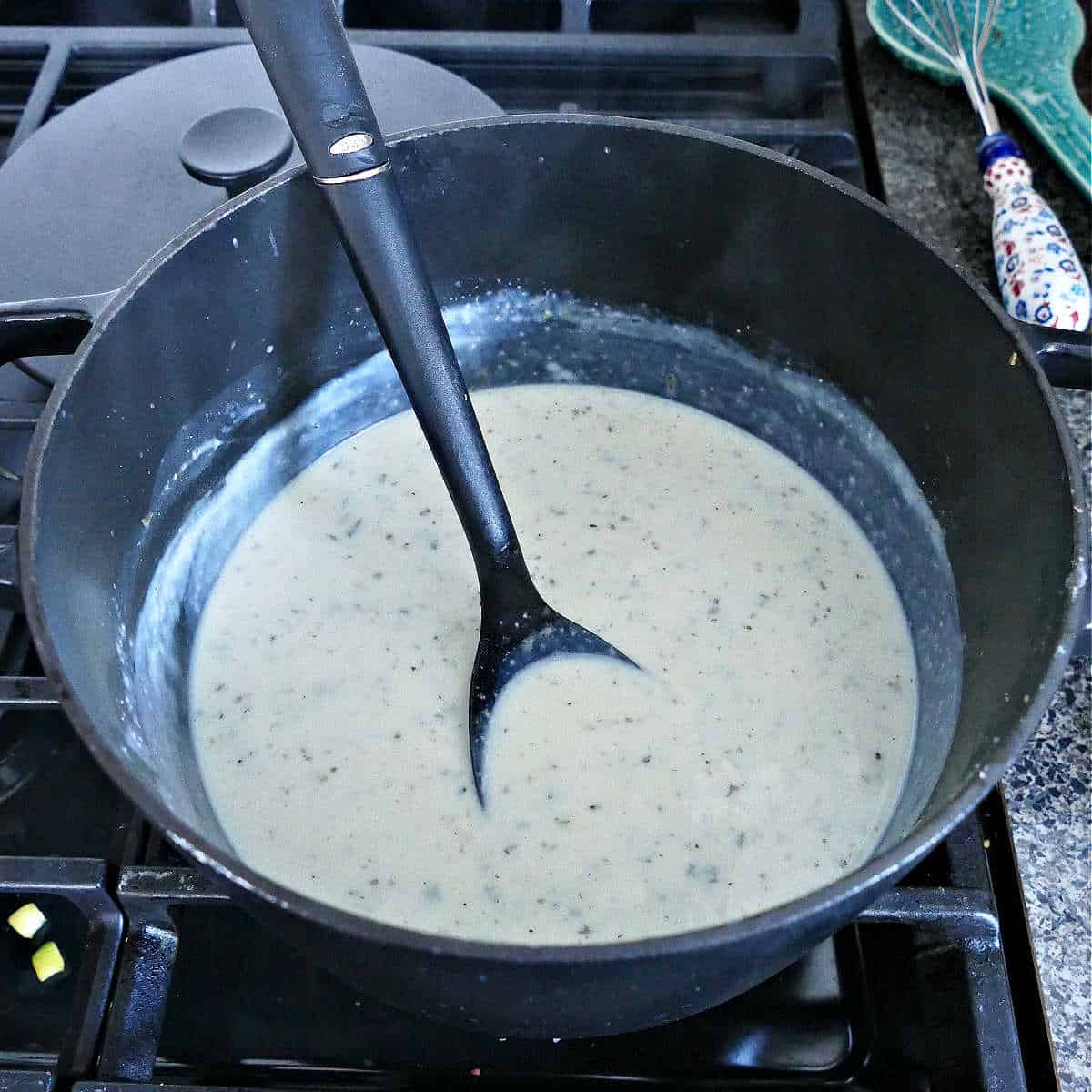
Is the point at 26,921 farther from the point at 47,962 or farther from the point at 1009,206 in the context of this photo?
the point at 1009,206

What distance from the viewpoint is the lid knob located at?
1.02m

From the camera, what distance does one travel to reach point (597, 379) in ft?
3.99

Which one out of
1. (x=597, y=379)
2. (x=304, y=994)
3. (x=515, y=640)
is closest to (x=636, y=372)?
(x=597, y=379)

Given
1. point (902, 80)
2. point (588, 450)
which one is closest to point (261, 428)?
point (588, 450)

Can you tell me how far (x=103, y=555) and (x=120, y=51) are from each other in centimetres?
68

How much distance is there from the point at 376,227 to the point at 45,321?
221 millimetres

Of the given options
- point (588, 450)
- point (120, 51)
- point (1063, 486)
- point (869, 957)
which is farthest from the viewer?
point (120, 51)

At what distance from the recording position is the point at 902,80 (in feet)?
4.27

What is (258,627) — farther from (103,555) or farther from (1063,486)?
(1063,486)

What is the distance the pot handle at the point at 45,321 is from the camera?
79cm

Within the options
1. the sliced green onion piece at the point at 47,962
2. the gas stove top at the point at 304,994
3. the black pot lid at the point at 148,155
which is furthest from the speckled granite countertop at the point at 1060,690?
the sliced green onion piece at the point at 47,962

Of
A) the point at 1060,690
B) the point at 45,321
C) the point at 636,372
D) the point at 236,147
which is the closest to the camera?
the point at 45,321

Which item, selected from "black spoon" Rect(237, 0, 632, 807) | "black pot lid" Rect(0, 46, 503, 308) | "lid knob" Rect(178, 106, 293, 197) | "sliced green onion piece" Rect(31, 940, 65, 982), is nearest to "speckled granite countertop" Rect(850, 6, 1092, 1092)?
"black spoon" Rect(237, 0, 632, 807)

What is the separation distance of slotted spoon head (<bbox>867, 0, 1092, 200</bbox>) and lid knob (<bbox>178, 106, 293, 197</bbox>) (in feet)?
2.14
